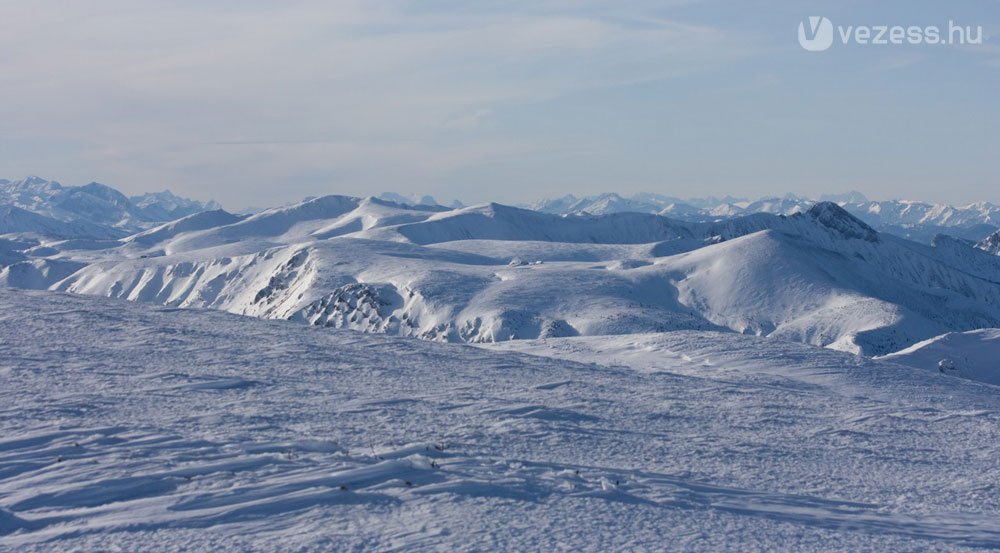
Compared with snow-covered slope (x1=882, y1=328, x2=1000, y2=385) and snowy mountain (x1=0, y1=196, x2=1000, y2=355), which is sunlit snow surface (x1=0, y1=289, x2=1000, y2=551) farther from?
snowy mountain (x1=0, y1=196, x2=1000, y2=355)

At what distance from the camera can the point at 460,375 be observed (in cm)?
2383

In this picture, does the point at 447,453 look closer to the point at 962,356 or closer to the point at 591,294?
the point at 962,356

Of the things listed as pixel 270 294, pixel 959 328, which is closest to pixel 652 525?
pixel 270 294

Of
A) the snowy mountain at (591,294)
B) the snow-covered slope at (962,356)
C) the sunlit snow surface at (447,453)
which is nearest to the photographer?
the sunlit snow surface at (447,453)

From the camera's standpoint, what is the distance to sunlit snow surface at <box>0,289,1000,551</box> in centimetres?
1185

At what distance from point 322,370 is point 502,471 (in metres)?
9.95

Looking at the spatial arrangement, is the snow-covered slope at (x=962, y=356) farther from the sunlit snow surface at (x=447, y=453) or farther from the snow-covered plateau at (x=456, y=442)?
the sunlit snow surface at (x=447, y=453)

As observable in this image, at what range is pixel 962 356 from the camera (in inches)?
2265

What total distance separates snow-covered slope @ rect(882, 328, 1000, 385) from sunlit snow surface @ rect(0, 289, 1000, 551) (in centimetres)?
3120

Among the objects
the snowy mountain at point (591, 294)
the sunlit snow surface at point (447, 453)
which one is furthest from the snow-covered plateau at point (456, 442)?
the snowy mountain at point (591, 294)

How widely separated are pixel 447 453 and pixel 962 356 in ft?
171

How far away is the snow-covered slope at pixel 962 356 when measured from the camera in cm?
5575

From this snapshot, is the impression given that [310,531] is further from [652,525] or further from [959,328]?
[959,328]

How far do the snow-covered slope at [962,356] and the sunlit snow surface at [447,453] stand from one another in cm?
3120
